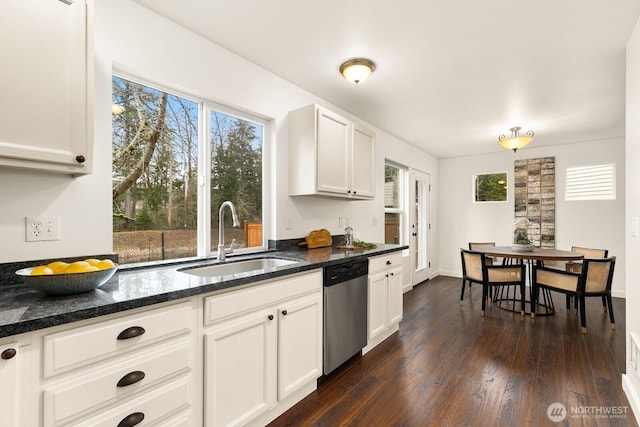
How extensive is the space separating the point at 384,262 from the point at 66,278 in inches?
92.4

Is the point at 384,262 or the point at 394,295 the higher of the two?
the point at 384,262

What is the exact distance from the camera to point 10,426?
3.13 feet

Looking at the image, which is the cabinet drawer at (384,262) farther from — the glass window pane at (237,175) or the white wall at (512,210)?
the white wall at (512,210)

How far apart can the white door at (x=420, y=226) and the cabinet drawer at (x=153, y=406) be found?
4466 mm

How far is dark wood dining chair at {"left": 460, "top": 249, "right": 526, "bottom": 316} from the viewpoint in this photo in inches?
147

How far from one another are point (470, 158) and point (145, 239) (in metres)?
5.84

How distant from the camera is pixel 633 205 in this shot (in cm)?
202

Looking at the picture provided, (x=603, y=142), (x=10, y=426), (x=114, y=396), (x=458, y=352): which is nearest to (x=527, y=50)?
(x=458, y=352)

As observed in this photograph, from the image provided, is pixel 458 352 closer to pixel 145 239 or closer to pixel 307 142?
pixel 307 142

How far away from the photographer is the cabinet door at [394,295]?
9.88 ft

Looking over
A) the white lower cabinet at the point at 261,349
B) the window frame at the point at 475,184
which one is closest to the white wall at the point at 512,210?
the window frame at the point at 475,184

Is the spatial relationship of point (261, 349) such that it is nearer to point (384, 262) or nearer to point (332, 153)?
point (384, 262)

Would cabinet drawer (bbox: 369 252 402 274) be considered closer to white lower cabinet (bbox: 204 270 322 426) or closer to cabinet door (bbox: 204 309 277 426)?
white lower cabinet (bbox: 204 270 322 426)

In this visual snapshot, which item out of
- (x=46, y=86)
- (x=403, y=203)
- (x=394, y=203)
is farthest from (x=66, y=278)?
(x=403, y=203)
